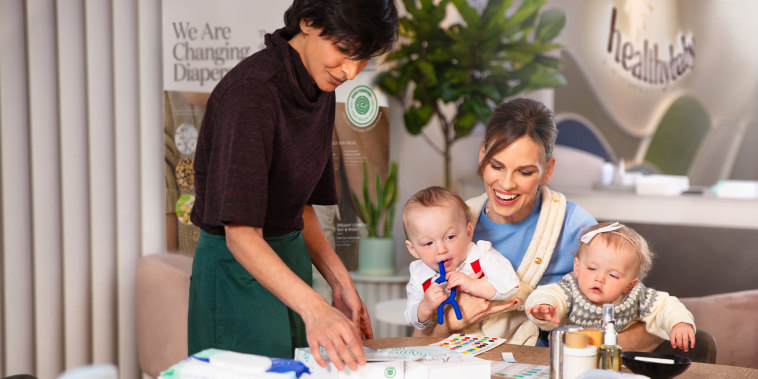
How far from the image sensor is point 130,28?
117 inches

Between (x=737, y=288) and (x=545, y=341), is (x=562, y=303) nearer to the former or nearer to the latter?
(x=545, y=341)

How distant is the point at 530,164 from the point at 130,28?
189 cm

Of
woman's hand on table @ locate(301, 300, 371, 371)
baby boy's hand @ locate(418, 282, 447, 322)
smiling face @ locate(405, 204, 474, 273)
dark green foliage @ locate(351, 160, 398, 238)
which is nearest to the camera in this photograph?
woman's hand on table @ locate(301, 300, 371, 371)

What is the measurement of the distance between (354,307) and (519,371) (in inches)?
18.1

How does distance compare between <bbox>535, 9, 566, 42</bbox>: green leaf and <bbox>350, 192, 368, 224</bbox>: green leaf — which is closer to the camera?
<bbox>350, 192, 368, 224</bbox>: green leaf

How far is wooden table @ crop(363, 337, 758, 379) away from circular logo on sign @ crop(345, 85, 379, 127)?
1.53 m

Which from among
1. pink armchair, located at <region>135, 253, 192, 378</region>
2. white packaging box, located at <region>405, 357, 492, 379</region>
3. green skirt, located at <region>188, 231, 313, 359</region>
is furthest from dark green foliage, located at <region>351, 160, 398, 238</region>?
white packaging box, located at <region>405, 357, 492, 379</region>

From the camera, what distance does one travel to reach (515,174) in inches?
82.5

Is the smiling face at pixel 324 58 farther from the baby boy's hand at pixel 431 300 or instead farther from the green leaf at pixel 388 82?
the green leaf at pixel 388 82

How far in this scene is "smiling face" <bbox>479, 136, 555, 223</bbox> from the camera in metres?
2.10

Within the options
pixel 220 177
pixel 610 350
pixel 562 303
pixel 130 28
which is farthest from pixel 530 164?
pixel 130 28

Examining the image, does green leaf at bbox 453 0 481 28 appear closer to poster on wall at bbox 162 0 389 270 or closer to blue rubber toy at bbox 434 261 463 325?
poster on wall at bbox 162 0 389 270

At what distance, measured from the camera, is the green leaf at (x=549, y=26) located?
141 inches

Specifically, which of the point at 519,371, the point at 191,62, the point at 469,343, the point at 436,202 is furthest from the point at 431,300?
the point at 191,62
